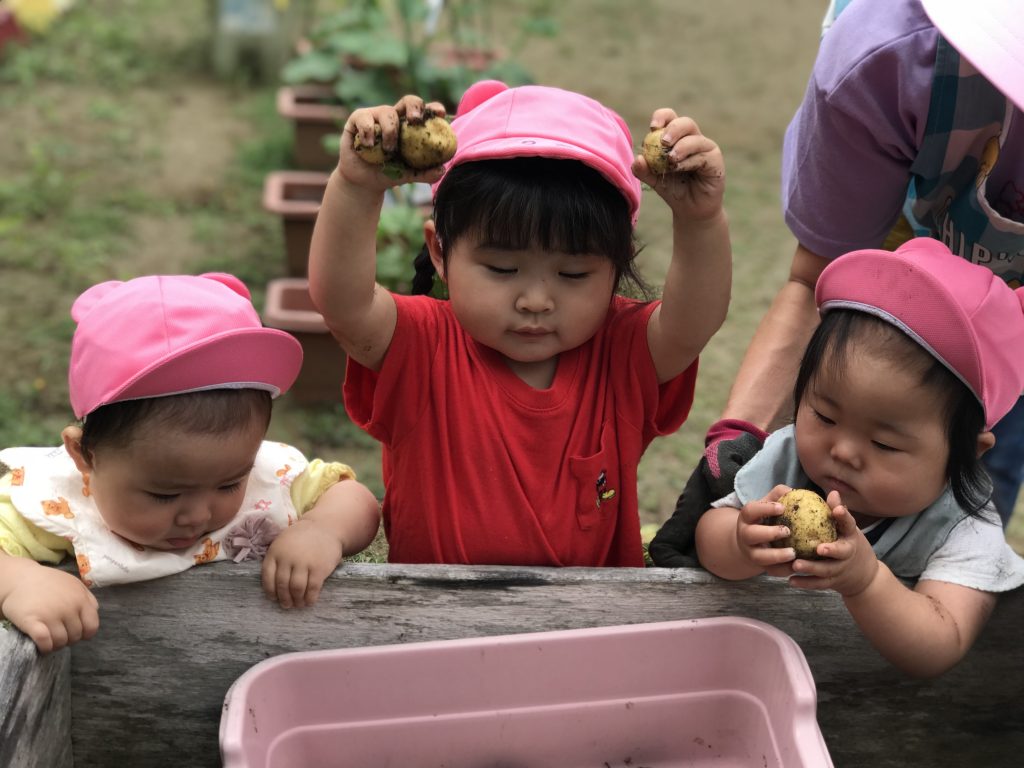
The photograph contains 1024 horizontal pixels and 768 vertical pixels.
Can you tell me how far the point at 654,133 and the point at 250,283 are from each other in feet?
9.34

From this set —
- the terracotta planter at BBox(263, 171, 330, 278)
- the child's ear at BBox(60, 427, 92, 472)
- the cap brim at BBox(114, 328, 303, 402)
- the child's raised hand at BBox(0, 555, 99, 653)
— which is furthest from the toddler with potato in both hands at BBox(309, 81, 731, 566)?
the terracotta planter at BBox(263, 171, 330, 278)

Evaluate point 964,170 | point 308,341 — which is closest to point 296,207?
point 308,341

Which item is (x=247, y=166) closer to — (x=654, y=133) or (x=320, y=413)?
(x=320, y=413)

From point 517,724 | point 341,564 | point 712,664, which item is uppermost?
point 341,564

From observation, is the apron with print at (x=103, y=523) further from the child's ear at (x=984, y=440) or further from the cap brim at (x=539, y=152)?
the child's ear at (x=984, y=440)

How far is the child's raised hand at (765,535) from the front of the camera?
1459 millimetres

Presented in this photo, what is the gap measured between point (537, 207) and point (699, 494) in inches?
21.0

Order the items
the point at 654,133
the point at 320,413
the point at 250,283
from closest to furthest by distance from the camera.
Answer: the point at 654,133 → the point at 320,413 → the point at 250,283

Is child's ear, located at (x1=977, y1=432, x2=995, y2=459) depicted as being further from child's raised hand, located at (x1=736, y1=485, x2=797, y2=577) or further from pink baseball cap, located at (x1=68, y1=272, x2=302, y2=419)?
pink baseball cap, located at (x1=68, y1=272, x2=302, y2=419)

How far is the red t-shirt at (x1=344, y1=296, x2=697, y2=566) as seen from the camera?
69.0 inches

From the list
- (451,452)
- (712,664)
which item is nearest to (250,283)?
(451,452)

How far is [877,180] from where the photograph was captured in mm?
1865

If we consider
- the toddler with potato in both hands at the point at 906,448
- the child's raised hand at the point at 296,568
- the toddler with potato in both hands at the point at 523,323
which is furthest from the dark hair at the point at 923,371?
the child's raised hand at the point at 296,568

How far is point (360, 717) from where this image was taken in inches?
64.4
